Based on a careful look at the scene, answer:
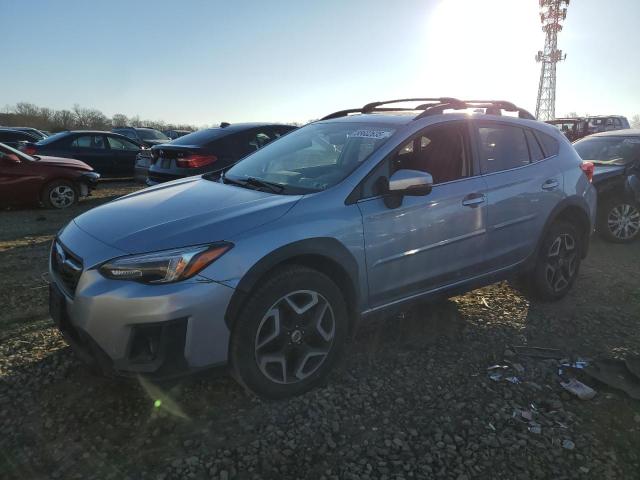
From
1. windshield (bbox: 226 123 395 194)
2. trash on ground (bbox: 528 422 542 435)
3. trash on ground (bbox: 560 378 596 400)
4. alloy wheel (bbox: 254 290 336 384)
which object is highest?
windshield (bbox: 226 123 395 194)

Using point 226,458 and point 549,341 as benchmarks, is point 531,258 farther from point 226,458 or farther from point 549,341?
point 226,458

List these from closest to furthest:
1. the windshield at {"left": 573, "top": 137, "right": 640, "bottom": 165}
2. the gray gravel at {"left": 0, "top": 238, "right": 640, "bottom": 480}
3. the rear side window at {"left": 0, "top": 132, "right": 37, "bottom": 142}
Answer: the gray gravel at {"left": 0, "top": 238, "right": 640, "bottom": 480} → the windshield at {"left": 573, "top": 137, "right": 640, "bottom": 165} → the rear side window at {"left": 0, "top": 132, "right": 37, "bottom": 142}

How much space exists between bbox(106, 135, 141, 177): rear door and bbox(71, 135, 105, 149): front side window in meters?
0.21

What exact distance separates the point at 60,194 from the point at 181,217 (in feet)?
26.3

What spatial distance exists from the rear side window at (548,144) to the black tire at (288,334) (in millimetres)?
2595

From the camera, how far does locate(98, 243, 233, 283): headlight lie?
241cm

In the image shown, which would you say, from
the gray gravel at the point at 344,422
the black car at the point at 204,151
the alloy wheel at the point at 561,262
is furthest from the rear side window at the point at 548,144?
the black car at the point at 204,151

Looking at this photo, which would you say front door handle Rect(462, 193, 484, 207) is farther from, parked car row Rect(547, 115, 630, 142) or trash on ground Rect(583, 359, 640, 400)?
parked car row Rect(547, 115, 630, 142)

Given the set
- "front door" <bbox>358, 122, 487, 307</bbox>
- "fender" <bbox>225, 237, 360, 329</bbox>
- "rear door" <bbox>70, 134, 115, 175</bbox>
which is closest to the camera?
"fender" <bbox>225, 237, 360, 329</bbox>

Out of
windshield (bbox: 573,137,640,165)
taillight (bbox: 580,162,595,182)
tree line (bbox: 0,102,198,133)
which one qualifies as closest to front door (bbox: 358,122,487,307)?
taillight (bbox: 580,162,595,182)

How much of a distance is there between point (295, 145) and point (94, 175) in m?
7.50

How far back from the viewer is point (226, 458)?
2391 millimetres

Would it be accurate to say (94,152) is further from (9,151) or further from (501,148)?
(501,148)

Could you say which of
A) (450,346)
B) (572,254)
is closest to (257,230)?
(450,346)
